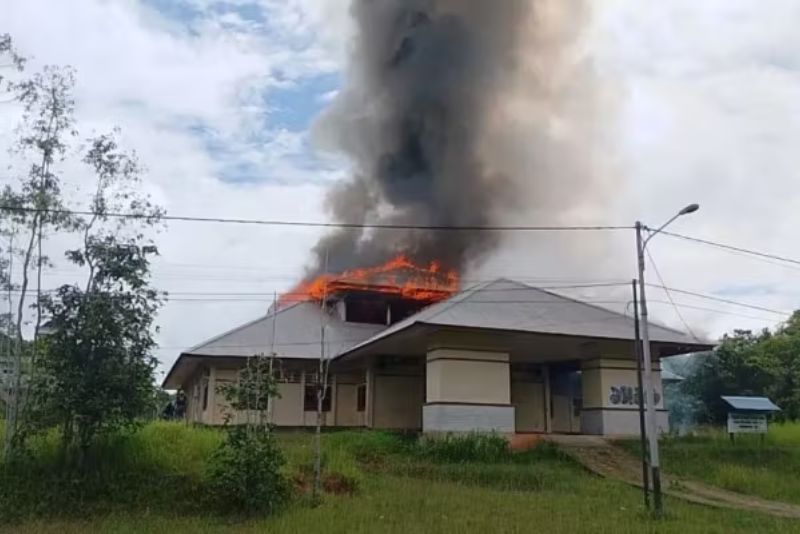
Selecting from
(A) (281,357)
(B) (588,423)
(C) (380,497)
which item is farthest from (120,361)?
(B) (588,423)

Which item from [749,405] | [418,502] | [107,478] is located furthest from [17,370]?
[749,405]

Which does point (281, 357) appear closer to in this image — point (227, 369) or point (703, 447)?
point (227, 369)

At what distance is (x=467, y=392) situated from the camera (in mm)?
22812

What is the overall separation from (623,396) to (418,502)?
38.8 feet

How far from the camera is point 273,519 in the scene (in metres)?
14.1

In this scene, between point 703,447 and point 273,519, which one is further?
point 703,447

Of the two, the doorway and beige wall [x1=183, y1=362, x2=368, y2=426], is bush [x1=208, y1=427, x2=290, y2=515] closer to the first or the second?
beige wall [x1=183, y1=362, x2=368, y2=426]

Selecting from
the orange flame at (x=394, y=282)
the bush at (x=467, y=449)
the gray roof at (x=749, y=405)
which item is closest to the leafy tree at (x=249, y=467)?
the bush at (x=467, y=449)

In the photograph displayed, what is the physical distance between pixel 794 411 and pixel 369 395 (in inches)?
779

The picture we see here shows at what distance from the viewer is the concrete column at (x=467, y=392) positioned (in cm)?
2247

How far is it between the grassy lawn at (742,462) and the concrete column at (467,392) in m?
3.89

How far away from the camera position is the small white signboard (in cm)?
2279

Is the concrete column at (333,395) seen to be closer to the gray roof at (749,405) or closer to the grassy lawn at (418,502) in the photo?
the grassy lawn at (418,502)

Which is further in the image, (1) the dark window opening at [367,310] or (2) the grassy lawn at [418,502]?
(1) the dark window opening at [367,310]
